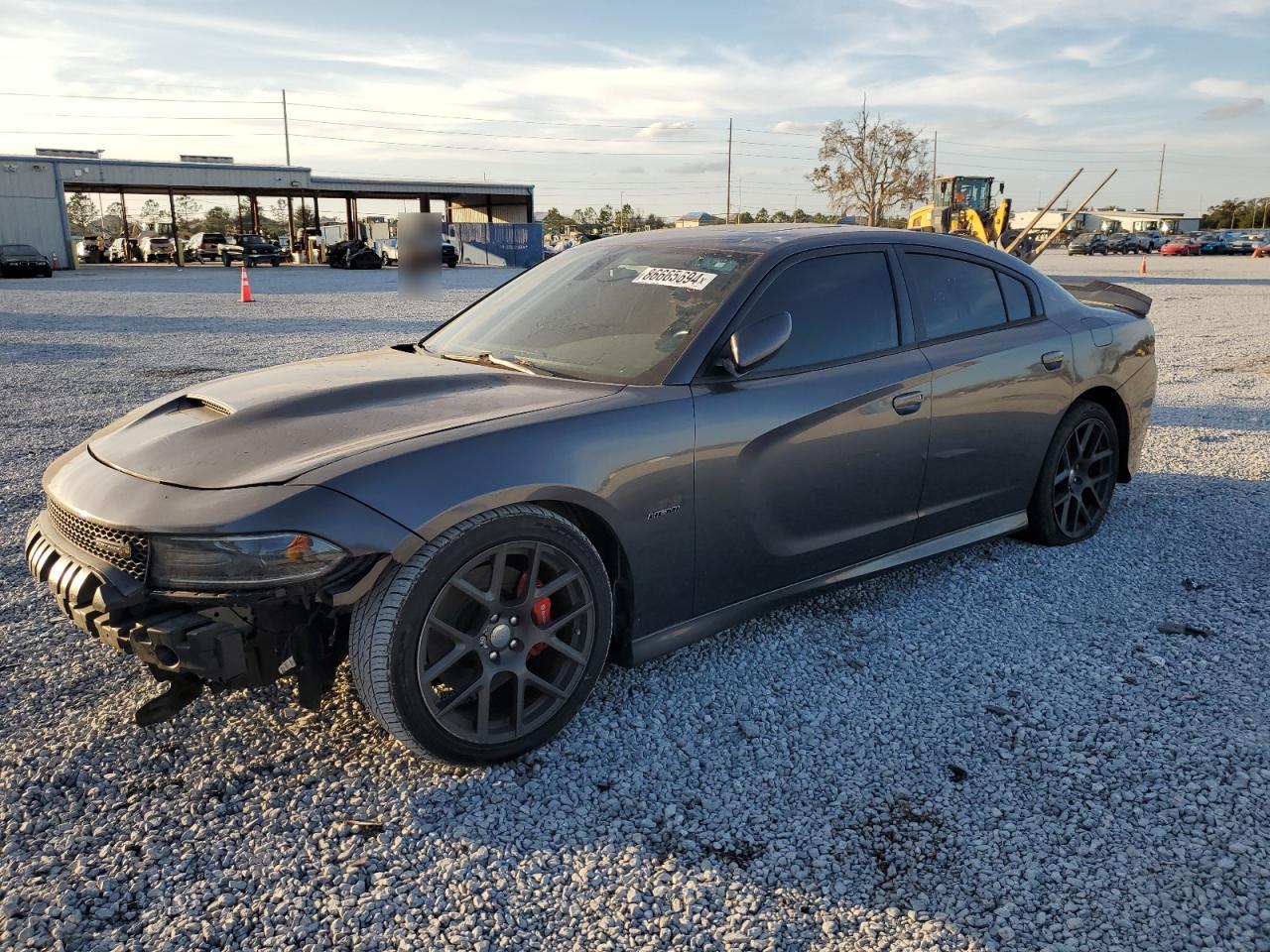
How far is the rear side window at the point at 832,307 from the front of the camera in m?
3.44

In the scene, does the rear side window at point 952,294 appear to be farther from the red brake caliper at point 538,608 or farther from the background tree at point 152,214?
the background tree at point 152,214

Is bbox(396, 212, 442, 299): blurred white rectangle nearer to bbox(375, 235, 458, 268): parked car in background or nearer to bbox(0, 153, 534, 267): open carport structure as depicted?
bbox(375, 235, 458, 268): parked car in background

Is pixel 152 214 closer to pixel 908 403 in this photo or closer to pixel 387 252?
pixel 387 252

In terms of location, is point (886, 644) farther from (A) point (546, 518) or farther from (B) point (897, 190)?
(B) point (897, 190)

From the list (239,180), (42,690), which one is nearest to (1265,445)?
(42,690)

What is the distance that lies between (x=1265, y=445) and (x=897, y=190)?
2476 inches

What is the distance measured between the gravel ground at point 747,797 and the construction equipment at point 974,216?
1227 cm

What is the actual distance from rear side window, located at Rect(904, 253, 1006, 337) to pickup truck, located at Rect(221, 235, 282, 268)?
139 ft

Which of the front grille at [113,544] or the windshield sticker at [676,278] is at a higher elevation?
the windshield sticker at [676,278]

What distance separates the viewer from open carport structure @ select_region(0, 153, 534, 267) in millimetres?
38500

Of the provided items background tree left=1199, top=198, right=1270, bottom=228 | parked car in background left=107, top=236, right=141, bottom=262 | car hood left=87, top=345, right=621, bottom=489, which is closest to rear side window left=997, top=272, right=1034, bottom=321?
car hood left=87, top=345, right=621, bottom=489

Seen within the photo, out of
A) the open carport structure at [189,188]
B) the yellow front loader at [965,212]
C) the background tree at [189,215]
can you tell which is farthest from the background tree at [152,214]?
the yellow front loader at [965,212]

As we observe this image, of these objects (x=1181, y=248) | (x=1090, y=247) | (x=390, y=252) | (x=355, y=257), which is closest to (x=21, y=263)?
(x=355, y=257)

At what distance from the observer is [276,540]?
93.7 inches
